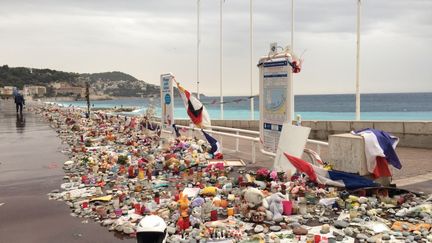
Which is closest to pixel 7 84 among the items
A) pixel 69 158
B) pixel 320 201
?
pixel 69 158

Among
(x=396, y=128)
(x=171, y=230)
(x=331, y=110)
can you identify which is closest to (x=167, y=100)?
(x=396, y=128)

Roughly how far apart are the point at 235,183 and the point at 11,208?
13.5 feet

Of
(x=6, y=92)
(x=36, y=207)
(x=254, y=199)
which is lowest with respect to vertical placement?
(x=36, y=207)

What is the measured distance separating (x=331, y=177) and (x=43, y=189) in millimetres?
5844

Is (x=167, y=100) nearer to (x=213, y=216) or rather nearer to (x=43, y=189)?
(x=43, y=189)

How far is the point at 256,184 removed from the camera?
26.6 ft

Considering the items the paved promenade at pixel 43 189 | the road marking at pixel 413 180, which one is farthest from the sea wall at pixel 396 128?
the road marking at pixel 413 180

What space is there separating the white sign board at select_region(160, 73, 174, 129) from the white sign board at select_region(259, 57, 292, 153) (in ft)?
15.0

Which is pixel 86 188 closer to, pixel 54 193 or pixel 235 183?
pixel 54 193

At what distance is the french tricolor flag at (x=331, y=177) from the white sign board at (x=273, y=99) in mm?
1598

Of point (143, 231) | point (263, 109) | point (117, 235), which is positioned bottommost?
point (117, 235)

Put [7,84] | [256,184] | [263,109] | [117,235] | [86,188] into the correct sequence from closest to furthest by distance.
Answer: [117,235] → [256,184] → [86,188] → [263,109] → [7,84]

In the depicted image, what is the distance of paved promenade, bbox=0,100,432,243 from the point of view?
6.00 metres

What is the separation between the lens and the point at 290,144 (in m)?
9.02
